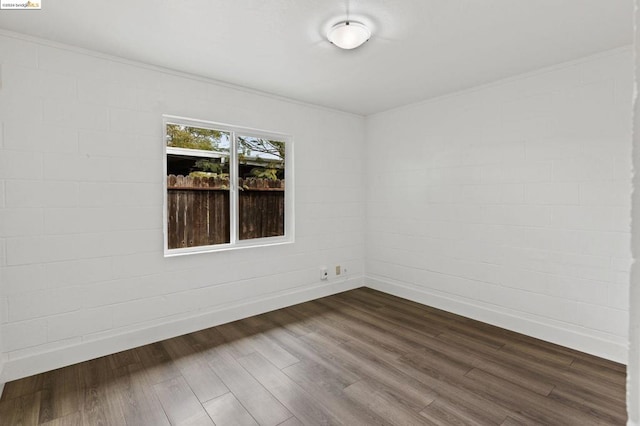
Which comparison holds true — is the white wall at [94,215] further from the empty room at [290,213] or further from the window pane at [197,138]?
the window pane at [197,138]

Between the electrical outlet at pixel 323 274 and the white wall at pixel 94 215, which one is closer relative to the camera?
the white wall at pixel 94 215

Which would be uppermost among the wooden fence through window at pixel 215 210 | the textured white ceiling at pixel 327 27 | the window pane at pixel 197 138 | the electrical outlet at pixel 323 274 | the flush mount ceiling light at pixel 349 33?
the textured white ceiling at pixel 327 27

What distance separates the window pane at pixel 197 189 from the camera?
330 centimetres

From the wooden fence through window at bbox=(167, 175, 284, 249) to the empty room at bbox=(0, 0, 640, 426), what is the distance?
0.03 m

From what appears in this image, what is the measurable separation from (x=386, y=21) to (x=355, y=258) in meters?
3.21

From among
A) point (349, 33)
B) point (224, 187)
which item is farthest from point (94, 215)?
point (349, 33)

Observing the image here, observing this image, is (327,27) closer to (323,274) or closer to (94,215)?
(94,215)

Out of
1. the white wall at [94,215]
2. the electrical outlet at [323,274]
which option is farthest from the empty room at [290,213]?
the electrical outlet at [323,274]

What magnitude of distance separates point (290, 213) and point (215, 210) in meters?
0.93

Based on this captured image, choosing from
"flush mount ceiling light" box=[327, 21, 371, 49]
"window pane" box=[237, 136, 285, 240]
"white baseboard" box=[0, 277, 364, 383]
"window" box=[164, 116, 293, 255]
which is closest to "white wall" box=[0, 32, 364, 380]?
"white baseboard" box=[0, 277, 364, 383]

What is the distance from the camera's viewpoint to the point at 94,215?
279cm

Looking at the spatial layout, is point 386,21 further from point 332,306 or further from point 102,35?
point 332,306

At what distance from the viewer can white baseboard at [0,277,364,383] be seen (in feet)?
8.29

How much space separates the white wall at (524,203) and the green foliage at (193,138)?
232 centimetres
